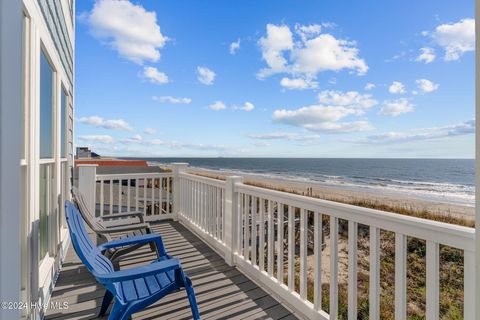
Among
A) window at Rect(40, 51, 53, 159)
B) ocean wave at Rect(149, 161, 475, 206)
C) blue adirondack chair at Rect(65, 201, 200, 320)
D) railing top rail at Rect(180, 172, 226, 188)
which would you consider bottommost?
ocean wave at Rect(149, 161, 475, 206)

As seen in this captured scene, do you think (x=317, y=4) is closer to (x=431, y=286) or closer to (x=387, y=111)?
(x=431, y=286)

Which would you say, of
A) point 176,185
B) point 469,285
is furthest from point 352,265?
point 176,185

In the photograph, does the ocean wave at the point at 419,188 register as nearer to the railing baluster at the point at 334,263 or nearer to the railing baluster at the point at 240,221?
the railing baluster at the point at 240,221

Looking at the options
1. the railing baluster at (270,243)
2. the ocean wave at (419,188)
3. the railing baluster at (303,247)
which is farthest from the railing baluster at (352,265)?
the ocean wave at (419,188)

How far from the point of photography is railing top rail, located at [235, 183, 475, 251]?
3.76ft

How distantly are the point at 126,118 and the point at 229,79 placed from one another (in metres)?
12.8

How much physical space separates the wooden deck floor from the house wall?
17cm

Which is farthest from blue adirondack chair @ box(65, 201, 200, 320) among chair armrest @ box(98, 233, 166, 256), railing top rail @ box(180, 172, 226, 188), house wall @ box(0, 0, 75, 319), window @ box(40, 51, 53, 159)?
railing top rail @ box(180, 172, 226, 188)

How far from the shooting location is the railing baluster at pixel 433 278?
1.25 meters

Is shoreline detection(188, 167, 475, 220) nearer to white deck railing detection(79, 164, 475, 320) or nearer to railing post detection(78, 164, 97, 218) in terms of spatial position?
railing post detection(78, 164, 97, 218)

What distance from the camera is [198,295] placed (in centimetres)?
239

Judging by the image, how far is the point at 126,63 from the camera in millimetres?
9352

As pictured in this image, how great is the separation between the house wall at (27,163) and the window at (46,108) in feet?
0.18

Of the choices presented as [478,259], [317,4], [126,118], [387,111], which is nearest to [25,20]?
[478,259]
